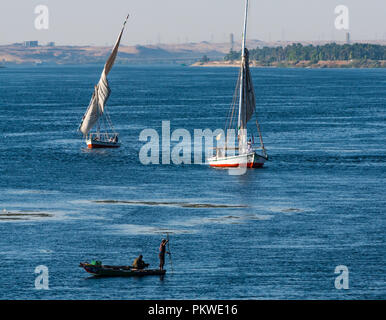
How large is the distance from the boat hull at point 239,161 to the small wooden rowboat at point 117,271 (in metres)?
53.4

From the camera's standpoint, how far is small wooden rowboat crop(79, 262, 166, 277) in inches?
2466

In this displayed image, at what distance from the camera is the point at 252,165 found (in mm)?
115812

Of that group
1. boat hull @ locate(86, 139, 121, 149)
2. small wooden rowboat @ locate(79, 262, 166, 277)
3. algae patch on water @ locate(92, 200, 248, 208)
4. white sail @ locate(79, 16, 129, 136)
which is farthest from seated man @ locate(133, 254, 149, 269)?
white sail @ locate(79, 16, 129, 136)

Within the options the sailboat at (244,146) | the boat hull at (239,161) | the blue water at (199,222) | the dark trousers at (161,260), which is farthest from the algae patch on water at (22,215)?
the boat hull at (239,161)

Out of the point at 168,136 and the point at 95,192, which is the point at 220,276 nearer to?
the point at 95,192

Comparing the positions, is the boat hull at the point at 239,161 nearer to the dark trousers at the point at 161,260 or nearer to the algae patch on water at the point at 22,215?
the algae patch on water at the point at 22,215

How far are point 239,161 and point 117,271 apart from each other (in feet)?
181

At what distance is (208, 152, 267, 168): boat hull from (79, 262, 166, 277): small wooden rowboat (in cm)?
5338

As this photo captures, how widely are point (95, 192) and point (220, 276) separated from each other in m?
39.1

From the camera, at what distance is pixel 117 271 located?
63188 mm

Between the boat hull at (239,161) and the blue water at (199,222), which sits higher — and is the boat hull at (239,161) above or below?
above

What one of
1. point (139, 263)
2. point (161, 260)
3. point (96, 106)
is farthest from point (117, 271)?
point (96, 106)

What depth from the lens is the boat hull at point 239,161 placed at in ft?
378

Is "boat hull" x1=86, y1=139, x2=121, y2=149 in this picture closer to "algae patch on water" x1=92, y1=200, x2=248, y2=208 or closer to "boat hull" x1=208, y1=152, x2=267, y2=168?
"boat hull" x1=208, y1=152, x2=267, y2=168
